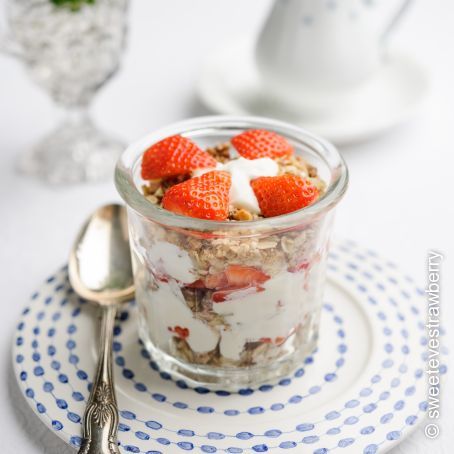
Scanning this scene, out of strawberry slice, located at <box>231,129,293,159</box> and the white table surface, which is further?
the white table surface

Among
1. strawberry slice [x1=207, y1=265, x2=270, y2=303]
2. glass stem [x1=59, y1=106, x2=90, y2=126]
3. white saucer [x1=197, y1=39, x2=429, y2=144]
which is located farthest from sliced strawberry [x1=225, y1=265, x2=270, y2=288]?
glass stem [x1=59, y1=106, x2=90, y2=126]

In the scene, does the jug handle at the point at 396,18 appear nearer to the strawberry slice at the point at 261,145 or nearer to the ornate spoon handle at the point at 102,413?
the strawberry slice at the point at 261,145

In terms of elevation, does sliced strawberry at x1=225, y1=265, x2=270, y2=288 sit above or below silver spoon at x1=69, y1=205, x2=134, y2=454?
above

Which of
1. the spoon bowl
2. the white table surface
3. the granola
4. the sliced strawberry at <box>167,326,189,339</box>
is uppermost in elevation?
the granola

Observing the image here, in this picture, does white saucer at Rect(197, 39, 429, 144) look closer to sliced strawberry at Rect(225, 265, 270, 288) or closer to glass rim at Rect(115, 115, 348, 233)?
glass rim at Rect(115, 115, 348, 233)

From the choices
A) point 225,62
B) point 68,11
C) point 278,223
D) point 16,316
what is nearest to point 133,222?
point 278,223

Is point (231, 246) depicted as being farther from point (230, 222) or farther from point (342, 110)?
point (342, 110)

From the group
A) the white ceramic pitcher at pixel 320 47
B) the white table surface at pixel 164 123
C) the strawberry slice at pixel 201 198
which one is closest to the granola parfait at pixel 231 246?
the strawberry slice at pixel 201 198

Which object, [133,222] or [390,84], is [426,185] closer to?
[390,84]
